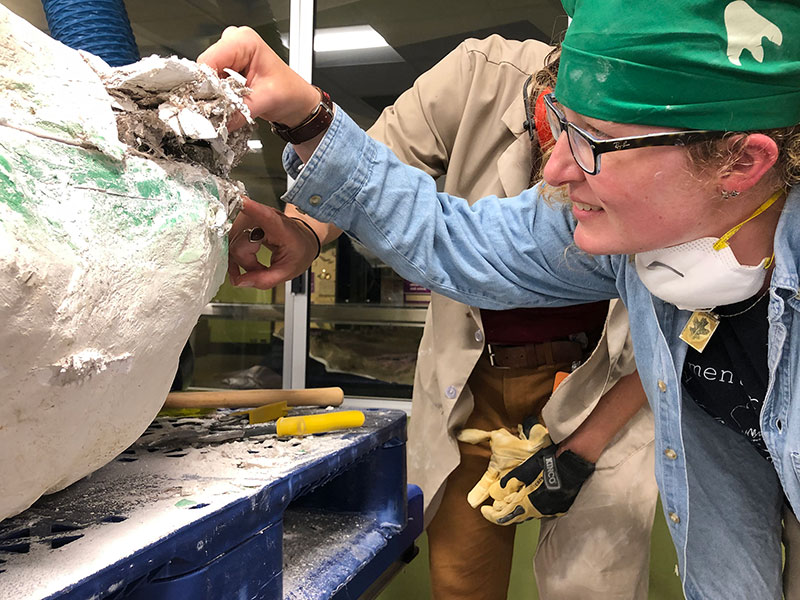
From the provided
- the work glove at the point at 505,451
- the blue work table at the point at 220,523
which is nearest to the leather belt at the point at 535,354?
the work glove at the point at 505,451

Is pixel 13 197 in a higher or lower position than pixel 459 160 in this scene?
lower

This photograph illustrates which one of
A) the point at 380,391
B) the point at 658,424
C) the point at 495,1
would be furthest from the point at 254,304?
the point at 658,424

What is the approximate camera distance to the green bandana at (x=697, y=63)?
1.94ft

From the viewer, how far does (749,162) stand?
63cm

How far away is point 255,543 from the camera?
561 mm

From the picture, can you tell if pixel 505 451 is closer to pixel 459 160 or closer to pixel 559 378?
pixel 559 378

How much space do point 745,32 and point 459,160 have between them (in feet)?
2.28

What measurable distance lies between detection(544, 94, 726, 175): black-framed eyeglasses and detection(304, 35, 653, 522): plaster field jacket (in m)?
0.48

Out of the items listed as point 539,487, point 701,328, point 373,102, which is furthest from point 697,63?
point 373,102

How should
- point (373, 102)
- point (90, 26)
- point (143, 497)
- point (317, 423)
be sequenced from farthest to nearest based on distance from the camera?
1. point (373, 102)
2. point (90, 26)
3. point (317, 423)
4. point (143, 497)

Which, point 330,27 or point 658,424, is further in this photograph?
point 330,27

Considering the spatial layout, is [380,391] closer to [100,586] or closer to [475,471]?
[475,471]

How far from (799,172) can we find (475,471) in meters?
0.82

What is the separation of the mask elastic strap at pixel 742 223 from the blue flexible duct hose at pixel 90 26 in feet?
2.84
